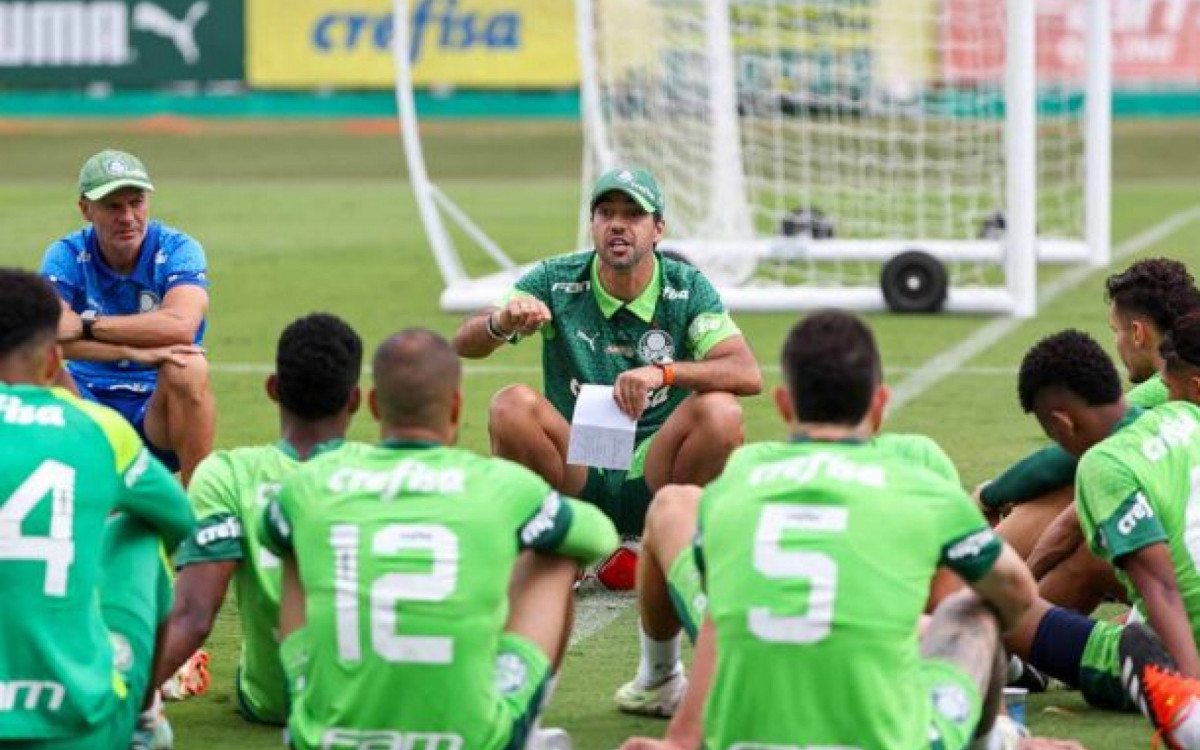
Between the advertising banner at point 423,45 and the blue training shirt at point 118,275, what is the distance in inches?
984

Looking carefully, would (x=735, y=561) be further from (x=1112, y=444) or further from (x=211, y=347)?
(x=211, y=347)

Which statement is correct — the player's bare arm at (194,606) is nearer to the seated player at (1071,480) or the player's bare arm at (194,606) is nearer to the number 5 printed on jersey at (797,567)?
the number 5 printed on jersey at (797,567)

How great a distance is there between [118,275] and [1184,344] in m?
3.64

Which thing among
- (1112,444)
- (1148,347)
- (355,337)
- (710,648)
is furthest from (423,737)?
(1148,347)

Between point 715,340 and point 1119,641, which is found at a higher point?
point 715,340

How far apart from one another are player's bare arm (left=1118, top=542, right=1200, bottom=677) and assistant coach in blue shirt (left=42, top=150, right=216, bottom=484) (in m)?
3.15

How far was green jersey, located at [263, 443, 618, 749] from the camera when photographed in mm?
5176

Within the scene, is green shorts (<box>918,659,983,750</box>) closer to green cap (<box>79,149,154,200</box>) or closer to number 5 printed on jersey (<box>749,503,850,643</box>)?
number 5 printed on jersey (<box>749,503,850,643</box>)

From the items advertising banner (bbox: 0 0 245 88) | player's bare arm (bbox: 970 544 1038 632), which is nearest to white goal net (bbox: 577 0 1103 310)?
player's bare arm (bbox: 970 544 1038 632)

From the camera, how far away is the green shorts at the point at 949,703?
17.1 feet

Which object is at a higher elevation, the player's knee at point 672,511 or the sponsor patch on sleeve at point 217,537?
the player's knee at point 672,511

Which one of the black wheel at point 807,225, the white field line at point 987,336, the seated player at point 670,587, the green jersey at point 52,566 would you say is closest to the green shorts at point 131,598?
the green jersey at point 52,566

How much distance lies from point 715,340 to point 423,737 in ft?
9.44

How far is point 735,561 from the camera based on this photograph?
5.08m
